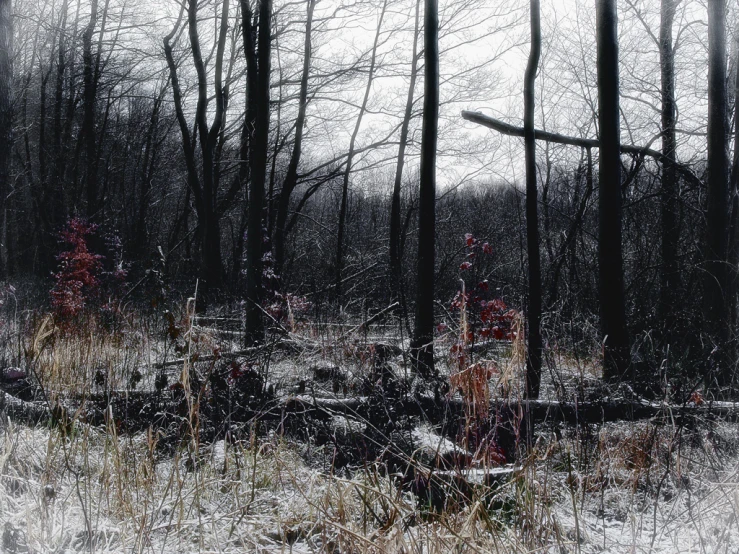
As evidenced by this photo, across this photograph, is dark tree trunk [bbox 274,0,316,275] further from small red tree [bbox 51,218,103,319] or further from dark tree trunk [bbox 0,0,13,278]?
dark tree trunk [bbox 0,0,13,278]

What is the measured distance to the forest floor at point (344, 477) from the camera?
8.29 ft

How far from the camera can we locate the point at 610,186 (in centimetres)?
682

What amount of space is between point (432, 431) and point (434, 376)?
19.4 inches

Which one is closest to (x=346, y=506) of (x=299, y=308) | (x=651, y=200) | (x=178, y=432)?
(x=178, y=432)

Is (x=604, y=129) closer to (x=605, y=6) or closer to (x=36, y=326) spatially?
(x=605, y=6)

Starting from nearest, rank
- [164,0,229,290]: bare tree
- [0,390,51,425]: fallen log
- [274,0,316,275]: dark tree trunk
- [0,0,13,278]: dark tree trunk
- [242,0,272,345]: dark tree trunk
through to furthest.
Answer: [0,390,51,425]: fallen log
[0,0,13,278]: dark tree trunk
[242,0,272,345]: dark tree trunk
[164,0,229,290]: bare tree
[274,0,316,275]: dark tree trunk

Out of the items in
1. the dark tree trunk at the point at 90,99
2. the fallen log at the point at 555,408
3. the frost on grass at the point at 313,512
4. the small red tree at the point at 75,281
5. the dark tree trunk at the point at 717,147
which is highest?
the dark tree trunk at the point at 90,99

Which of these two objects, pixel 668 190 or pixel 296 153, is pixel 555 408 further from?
pixel 296 153

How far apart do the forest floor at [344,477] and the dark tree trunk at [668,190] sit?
361 centimetres

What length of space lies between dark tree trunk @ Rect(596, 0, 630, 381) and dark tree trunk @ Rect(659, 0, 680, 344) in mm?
653

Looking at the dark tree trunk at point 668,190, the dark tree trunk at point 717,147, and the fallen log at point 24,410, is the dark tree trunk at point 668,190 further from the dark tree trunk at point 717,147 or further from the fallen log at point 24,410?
the fallen log at point 24,410

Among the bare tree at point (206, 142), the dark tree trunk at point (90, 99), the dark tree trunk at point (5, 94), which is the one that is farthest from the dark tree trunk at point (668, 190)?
the dark tree trunk at point (90, 99)

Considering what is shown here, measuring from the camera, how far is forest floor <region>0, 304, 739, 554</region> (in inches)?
99.5

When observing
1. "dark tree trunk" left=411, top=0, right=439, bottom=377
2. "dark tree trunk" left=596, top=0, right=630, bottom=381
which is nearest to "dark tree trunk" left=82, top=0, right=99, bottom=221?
"dark tree trunk" left=411, top=0, right=439, bottom=377
